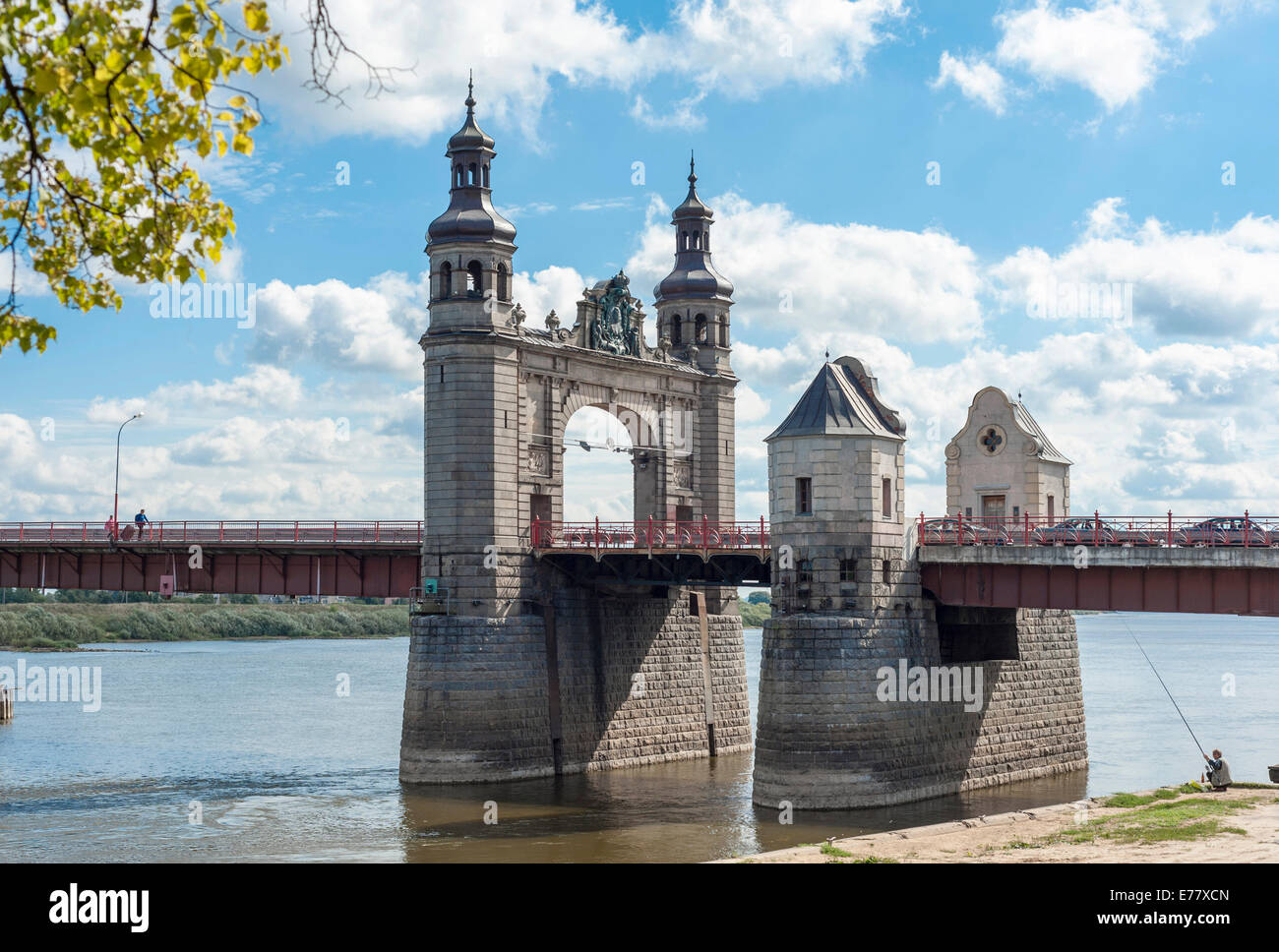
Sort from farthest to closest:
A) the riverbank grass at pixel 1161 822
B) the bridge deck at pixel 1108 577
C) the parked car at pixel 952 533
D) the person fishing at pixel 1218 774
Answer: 1. the parked car at pixel 952 533
2. the person fishing at pixel 1218 774
3. the bridge deck at pixel 1108 577
4. the riverbank grass at pixel 1161 822

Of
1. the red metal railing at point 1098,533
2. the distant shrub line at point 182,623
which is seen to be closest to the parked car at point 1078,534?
the red metal railing at point 1098,533

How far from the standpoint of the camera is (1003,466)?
49906 mm

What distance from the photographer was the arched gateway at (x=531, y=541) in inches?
1869

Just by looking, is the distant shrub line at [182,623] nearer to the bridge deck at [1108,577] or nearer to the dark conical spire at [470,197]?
the dark conical spire at [470,197]

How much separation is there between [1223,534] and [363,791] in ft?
89.5

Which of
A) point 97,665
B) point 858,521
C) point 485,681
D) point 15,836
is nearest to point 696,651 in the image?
point 485,681

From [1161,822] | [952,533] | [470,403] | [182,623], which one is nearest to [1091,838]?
[1161,822]

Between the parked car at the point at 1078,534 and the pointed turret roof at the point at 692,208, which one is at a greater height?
the pointed turret roof at the point at 692,208

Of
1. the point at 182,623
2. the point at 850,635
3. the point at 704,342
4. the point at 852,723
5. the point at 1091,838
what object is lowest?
the point at 182,623

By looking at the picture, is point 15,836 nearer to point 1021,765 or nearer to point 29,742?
point 29,742

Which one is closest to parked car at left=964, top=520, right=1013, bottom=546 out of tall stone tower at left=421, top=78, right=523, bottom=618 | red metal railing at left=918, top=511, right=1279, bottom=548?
red metal railing at left=918, top=511, right=1279, bottom=548

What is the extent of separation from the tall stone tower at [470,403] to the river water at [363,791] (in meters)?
7.38

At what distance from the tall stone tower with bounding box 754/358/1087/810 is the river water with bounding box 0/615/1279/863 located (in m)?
1.17

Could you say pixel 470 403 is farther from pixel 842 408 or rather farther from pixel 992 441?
pixel 992 441
